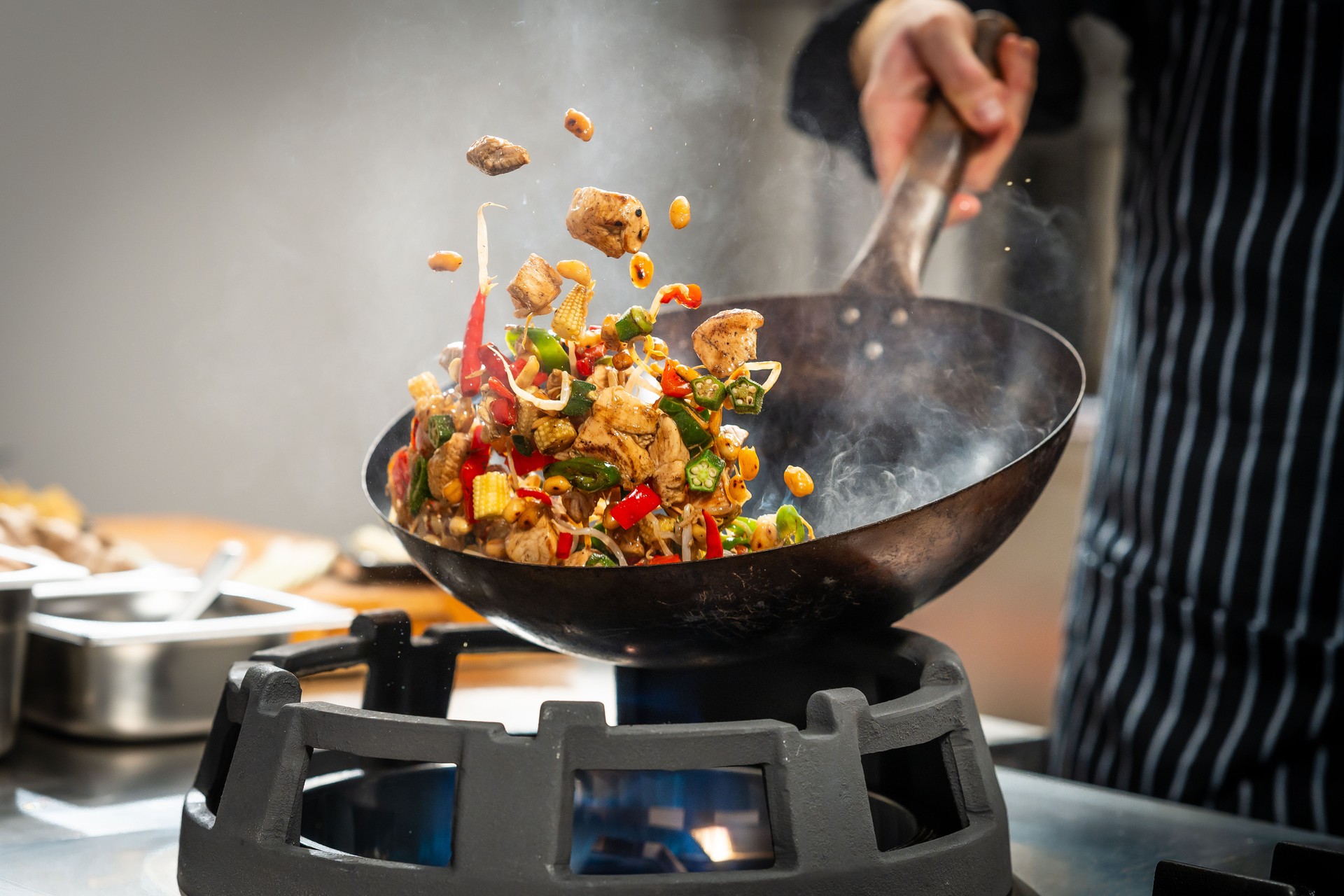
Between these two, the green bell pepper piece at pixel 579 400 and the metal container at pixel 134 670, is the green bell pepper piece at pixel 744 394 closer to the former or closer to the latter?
the green bell pepper piece at pixel 579 400

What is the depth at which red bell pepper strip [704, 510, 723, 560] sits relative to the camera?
2.79 ft

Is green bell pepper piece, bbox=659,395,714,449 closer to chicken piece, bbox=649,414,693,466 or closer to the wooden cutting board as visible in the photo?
chicken piece, bbox=649,414,693,466

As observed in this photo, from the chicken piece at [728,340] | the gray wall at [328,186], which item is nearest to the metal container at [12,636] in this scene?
the gray wall at [328,186]

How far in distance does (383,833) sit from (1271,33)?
4.93 ft

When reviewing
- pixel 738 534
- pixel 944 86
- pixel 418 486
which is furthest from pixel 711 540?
pixel 944 86

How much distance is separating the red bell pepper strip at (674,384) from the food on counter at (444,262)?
178 mm

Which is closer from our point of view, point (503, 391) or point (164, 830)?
point (503, 391)

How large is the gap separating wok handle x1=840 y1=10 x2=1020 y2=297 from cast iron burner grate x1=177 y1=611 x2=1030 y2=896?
0.33 m

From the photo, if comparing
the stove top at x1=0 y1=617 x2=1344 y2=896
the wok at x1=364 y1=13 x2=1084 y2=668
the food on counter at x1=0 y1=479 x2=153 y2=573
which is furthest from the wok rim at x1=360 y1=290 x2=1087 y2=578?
the food on counter at x1=0 y1=479 x2=153 y2=573

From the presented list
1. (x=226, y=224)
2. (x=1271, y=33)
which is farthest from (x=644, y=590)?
(x=226, y=224)

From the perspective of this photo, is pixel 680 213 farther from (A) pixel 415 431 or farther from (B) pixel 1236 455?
(B) pixel 1236 455

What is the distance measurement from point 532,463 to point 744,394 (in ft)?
0.58

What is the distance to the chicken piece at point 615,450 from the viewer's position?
0.85m

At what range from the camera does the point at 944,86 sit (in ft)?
4.04
